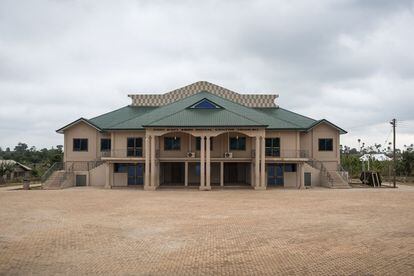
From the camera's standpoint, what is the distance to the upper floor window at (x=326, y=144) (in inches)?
1545

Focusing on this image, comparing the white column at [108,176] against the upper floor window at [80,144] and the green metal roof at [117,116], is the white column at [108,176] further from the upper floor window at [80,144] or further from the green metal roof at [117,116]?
the upper floor window at [80,144]

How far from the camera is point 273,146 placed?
36812mm

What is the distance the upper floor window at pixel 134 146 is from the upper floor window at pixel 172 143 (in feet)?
7.87

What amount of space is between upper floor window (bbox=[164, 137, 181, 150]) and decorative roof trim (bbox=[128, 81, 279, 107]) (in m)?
8.86

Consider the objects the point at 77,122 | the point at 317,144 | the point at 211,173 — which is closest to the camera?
the point at 77,122

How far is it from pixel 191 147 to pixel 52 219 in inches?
807

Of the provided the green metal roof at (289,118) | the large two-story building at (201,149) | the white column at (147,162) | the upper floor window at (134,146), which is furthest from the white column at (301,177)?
the upper floor window at (134,146)

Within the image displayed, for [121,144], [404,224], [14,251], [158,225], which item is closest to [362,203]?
[404,224]

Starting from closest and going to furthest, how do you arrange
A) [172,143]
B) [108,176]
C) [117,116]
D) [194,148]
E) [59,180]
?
[108,176] → [59,180] → [194,148] → [172,143] → [117,116]

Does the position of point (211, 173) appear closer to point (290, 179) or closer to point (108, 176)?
point (290, 179)

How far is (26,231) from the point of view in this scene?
1443 cm

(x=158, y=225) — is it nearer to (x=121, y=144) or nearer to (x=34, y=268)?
(x=34, y=268)

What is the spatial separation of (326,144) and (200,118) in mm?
13466

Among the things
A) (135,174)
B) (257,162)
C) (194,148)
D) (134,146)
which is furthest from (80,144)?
(257,162)
